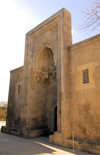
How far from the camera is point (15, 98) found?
12.3 meters

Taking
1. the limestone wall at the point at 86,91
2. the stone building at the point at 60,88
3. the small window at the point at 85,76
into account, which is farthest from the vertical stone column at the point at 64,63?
the small window at the point at 85,76

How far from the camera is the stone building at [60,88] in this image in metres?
6.39

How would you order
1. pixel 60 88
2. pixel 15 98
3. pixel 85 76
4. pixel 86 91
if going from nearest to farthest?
pixel 86 91 < pixel 85 76 < pixel 60 88 < pixel 15 98

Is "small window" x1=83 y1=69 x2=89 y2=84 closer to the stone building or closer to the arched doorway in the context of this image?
the stone building

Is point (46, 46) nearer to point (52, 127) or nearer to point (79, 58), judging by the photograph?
point (79, 58)

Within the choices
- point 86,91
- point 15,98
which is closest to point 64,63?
point 86,91

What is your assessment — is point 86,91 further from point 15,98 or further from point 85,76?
point 15,98

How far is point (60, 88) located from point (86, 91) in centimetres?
144

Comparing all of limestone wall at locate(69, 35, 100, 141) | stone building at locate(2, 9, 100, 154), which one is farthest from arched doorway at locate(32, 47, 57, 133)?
limestone wall at locate(69, 35, 100, 141)

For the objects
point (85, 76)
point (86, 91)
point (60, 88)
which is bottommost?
point (86, 91)

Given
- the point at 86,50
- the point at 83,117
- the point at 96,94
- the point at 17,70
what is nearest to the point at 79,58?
the point at 86,50

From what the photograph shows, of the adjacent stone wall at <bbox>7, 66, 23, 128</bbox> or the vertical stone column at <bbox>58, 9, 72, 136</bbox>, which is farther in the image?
the adjacent stone wall at <bbox>7, 66, 23, 128</bbox>

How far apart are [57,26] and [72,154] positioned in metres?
7.17

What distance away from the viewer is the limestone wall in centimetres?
617
